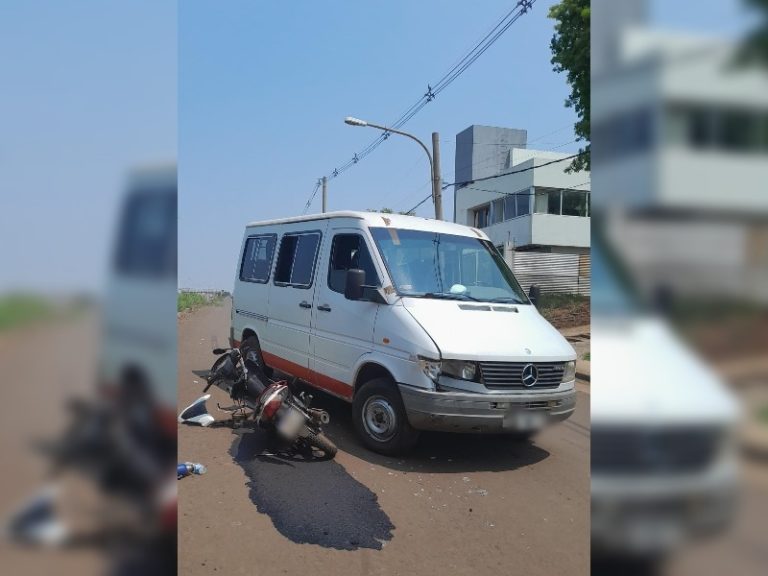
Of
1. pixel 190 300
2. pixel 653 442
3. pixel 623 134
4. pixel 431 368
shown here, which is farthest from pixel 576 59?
pixel 431 368

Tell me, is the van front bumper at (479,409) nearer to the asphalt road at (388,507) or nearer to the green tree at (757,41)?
the asphalt road at (388,507)

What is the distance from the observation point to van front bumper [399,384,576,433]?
2986 millimetres

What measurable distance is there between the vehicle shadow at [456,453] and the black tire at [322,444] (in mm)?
180

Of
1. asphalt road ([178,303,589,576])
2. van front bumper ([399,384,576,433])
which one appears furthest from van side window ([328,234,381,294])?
asphalt road ([178,303,589,576])

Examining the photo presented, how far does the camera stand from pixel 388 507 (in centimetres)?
283

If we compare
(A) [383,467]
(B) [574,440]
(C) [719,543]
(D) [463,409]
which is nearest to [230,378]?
(A) [383,467]

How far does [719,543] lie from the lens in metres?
0.87

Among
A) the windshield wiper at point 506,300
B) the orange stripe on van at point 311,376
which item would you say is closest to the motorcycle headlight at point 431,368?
the windshield wiper at point 506,300

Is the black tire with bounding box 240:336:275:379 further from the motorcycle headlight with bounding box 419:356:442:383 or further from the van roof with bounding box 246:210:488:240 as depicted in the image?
the motorcycle headlight with bounding box 419:356:442:383

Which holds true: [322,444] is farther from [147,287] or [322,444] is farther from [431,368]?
[147,287]

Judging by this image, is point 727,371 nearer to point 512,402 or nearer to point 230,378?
point 512,402

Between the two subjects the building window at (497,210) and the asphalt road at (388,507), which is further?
the building window at (497,210)

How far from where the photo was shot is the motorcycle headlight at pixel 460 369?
123 inches

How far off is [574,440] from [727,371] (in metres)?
1.49
